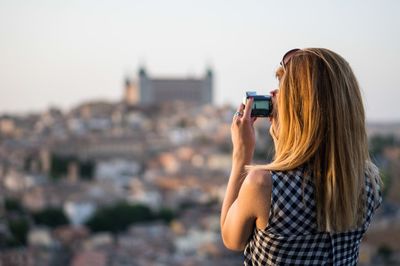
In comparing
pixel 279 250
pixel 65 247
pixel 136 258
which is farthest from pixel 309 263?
pixel 65 247

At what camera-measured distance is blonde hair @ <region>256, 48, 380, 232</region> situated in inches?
27.0

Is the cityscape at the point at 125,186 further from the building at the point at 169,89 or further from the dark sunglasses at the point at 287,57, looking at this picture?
the dark sunglasses at the point at 287,57

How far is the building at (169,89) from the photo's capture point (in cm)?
3678

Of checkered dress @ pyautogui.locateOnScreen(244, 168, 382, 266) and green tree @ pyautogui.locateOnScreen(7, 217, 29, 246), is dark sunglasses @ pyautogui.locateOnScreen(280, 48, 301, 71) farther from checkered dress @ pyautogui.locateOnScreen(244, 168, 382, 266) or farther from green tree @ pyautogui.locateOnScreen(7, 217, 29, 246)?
green tree @ pyautogui.locateOnScreen(7, 217, 29, 246)

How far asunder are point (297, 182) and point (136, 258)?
464 inches

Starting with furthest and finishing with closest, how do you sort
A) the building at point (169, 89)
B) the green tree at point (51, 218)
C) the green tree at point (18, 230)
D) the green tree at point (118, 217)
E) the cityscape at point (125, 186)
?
the building at point (169, 89), the green tree at point (51, 218), the green tree at point (118, 217), the green tree at point (18, 230), the cityscape at point (125, 186)

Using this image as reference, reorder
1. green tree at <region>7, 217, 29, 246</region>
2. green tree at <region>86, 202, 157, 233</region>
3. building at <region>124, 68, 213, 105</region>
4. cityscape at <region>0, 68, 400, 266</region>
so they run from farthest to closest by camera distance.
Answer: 1. building at <region>124, 68, 213, 105</region>
2. green tree at <region>86, 202, 157, 233</region>
3. green tree at <region>7, 217, 29, 246</region>
4. cityscape at <region>0, 68, 400, 266</region>

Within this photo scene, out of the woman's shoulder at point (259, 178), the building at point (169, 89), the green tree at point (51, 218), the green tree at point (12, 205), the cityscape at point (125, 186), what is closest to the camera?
the woman's shoulder at point (259, 178)

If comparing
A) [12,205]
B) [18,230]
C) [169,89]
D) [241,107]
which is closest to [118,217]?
[18,230]

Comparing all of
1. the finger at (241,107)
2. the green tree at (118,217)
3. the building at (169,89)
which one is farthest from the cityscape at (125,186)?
the finger at (241,107)

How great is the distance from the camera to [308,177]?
2.27ft

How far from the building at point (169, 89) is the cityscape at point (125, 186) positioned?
128cm

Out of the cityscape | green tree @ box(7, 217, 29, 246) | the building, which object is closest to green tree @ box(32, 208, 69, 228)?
the cityscape

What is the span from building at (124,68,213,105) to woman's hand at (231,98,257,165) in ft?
118
